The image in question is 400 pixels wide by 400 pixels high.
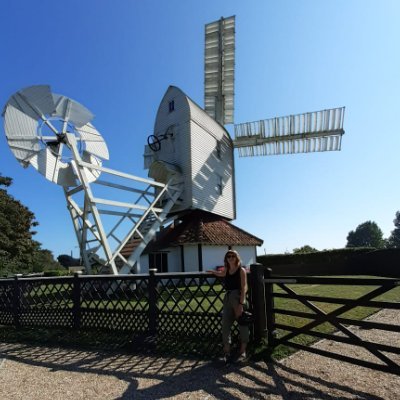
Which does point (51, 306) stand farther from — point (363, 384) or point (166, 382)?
point (363, 384)

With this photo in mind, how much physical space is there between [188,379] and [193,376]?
0.38 feet

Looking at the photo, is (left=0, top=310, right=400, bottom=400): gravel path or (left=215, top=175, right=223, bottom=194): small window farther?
(left=215, top=175, right=223, bottom=194): small window

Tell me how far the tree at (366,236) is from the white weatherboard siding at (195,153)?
72.5 m

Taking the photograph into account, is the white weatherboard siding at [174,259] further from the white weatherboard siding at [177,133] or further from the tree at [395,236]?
the tree at [395,236]

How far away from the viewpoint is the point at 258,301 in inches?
213

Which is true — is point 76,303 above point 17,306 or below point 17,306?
above

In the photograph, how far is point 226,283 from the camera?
5172 mm

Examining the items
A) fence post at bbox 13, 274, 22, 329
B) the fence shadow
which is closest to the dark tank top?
the fence shadow

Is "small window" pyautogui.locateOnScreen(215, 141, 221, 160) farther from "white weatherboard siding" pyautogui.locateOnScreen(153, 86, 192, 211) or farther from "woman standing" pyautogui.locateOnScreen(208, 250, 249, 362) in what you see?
"woman standing" pyautogui.locateOnScreen(208, 250, 249, 362)

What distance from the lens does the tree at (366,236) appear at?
81.4 metres

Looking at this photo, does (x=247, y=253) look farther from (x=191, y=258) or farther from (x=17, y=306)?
(x=17, y=306)

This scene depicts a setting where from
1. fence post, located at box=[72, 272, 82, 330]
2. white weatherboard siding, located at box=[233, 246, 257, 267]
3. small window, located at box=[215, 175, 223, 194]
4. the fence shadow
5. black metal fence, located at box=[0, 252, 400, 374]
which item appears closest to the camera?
the fence shadow

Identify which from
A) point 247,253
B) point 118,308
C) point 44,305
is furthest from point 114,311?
point 247,253

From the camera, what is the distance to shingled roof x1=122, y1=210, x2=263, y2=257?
18.1 metres
